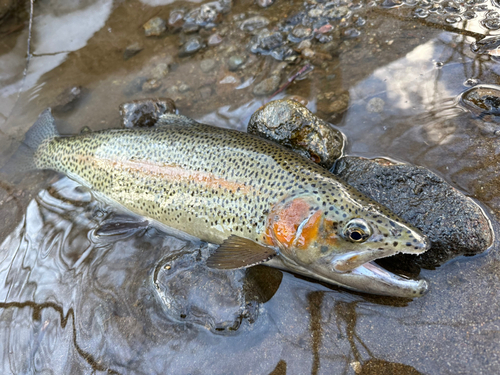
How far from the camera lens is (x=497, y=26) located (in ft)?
14.8

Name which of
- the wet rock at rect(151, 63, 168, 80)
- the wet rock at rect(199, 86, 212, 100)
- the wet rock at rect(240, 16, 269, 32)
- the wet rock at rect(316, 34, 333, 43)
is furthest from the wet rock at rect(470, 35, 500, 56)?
the wet rock at rect(151, 63, 168, 80)

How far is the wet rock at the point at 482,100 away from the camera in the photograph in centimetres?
370

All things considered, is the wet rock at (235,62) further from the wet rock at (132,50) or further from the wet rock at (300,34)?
the wet rock at (132,50)

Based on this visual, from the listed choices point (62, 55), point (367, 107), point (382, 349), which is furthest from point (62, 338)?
point (62, 55)

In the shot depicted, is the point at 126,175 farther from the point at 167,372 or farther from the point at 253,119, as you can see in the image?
the point at 167,372

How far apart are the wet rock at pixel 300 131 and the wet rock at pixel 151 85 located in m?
2.50

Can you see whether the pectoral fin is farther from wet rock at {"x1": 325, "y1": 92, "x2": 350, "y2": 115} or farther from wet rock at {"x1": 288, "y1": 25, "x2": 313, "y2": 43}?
wet rock at {"x1": 288, "y1": 25, "x2": 313, "y2": 43}

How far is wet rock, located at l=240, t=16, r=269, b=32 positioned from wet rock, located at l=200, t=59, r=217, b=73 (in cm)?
84

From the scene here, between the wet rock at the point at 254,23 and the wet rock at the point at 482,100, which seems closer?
the wet rock at the point at 482,100

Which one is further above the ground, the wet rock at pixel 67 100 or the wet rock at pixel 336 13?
the wet rock at pixel 67 100

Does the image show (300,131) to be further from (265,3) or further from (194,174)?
(265,3)

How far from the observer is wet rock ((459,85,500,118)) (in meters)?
3.70

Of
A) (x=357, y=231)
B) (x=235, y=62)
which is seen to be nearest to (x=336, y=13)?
(x=235, y=62)

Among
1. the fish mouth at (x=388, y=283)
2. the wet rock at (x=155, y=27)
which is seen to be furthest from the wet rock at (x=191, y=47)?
the fish mouth at (x=388, y=283)
